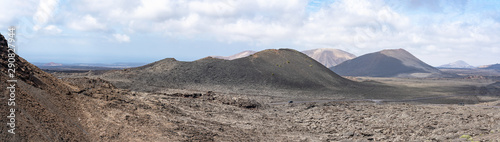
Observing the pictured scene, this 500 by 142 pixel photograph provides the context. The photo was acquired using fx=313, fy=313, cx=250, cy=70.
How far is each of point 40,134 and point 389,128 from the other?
53.8 feet

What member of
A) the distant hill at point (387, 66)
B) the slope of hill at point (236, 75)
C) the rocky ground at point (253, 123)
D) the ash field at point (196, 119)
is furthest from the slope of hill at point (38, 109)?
the distant hill at point (387, 66)

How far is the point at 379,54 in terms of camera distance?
182875mm

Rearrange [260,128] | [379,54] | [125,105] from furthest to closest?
1. [379,54]
2. [260,128]
3. [125,105]

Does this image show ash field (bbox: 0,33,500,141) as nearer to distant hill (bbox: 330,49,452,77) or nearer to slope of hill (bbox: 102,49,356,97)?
slope of hill (bbox: 102,49,356,97)

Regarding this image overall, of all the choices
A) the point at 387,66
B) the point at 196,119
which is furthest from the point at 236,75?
the point at 387,66

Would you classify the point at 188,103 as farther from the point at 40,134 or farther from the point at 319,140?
the point at 40,134

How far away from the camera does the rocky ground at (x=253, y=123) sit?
13.3 metres

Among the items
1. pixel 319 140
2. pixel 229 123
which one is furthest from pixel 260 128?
pixel 319 140

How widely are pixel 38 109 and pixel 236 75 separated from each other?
119ft

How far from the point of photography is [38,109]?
444 inches

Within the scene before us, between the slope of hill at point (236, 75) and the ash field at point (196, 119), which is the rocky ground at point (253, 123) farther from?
the slope of hill at point (236, 75)

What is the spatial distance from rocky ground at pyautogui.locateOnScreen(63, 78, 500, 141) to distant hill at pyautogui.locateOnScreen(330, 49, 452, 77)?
13743cm

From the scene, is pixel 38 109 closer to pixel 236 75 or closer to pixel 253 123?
pixel 253 123

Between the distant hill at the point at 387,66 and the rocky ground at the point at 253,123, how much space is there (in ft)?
451
